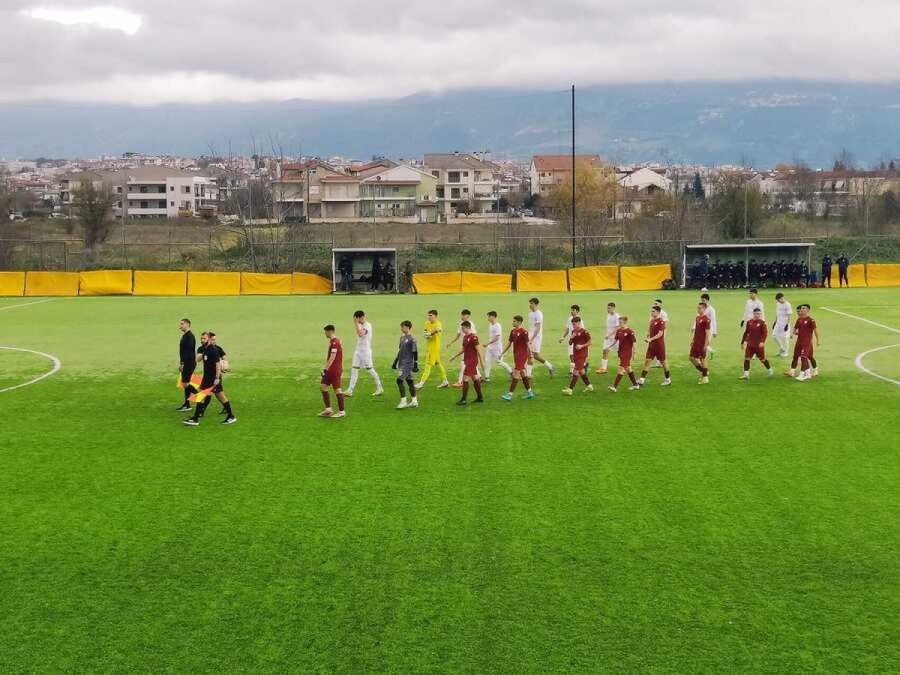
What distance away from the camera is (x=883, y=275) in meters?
52.9

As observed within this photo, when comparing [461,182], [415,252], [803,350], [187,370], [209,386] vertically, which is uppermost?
[461,182]

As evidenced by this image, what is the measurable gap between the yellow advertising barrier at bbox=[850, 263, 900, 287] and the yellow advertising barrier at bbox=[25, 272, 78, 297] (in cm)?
4261

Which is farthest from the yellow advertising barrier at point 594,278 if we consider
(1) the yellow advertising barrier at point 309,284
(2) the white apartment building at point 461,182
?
(2) the white apartment building at point 461,182

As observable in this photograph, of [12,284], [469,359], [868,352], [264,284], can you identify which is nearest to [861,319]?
[868,352]

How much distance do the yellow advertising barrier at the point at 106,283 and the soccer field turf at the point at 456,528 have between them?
28462mm

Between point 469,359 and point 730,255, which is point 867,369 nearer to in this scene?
point 469,359

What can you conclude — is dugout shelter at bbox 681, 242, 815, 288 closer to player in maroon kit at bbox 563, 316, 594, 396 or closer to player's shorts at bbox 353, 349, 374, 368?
player in maroon kit at bbox 563, 316, 594, 396

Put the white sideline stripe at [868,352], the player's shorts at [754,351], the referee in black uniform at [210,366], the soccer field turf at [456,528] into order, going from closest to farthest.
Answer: the soccer field turf at [456,528] < the referee in black uniform at [210,366] < the player's shorts at [754,351] < the white sideline stripe at [868,352]

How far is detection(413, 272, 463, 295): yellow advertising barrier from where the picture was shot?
52719mm

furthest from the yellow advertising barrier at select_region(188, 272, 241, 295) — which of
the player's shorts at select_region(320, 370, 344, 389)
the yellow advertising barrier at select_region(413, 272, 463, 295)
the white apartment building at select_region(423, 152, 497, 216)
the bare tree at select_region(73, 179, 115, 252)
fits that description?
the white apartment building at select_region(423, 152, 497, 216)

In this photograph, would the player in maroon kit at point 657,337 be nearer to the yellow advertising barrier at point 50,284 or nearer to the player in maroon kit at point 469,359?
the player in maroon kit at point 469,359

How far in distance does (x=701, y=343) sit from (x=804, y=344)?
A: 2.40 metres

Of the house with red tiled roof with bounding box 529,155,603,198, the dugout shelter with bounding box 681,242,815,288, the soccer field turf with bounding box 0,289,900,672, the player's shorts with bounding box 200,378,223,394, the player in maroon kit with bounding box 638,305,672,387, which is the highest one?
the house with red tiled roof with bounding box 529,155,603,198

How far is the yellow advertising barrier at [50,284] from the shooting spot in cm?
5119
